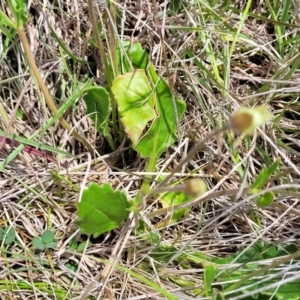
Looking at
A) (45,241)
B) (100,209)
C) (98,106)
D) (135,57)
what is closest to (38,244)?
(45,241)

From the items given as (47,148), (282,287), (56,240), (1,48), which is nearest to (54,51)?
(1,48)

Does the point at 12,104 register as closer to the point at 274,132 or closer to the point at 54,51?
the point at 54,51

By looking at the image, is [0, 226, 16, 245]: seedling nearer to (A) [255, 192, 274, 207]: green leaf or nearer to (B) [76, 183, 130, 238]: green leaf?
(B) [76, 183, 130, 238]: green leaf

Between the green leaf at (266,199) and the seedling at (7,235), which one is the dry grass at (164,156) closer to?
the seedling at (7,235)

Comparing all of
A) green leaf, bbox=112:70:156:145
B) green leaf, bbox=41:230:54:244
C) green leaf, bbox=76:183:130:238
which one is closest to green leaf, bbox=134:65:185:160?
green leaf, bbox=112:70:156:145

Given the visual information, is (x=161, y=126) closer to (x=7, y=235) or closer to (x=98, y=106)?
(x=98, y=106)

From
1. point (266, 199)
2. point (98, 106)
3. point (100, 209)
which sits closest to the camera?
point (266, 199)
